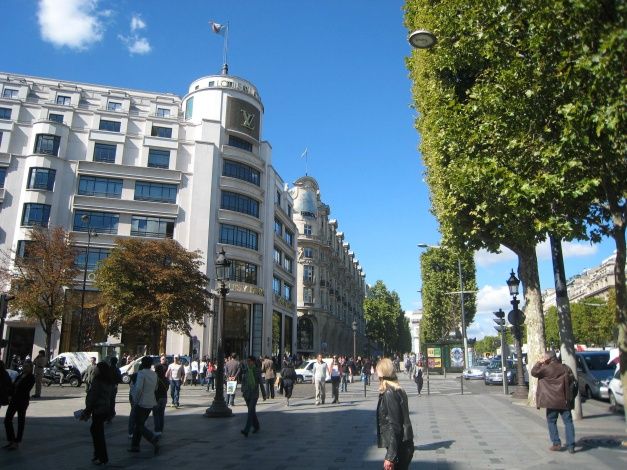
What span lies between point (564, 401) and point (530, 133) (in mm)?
5119

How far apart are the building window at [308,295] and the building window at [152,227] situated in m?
25.2

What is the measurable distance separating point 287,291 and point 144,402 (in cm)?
4690

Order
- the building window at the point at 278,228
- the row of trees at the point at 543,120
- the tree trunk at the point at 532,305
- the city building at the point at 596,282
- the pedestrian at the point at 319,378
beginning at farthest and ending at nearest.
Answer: the city building at the point at 596,282 → the building window at the point at 278,228 → the pedestrian at the point at 319,378 → the tree trunk at the point at 532,305 → the row of trees at the point at 543,120

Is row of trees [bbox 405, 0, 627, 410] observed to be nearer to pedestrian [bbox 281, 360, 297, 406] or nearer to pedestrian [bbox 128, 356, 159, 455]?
pedestrian [bbox 128, 356, 159, 455]

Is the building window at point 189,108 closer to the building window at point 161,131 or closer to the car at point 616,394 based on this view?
the building window at point 161,131

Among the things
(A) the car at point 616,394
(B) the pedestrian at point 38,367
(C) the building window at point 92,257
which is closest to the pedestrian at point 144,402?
(B) the pedestrian at point 38,367

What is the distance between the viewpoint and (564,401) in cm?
876

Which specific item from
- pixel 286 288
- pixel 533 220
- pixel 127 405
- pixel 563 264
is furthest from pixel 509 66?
pixel 286 288

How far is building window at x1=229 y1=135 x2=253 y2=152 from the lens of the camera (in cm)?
4594

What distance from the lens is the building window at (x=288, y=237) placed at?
182 ft

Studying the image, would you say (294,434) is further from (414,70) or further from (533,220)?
(414,70)

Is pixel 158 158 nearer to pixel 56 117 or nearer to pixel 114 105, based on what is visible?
pixel 56 117

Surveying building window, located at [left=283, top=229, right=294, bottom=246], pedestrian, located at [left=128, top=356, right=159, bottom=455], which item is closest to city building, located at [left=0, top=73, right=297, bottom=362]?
building window, located at [left=283, top=229, right=294, bottom=246]

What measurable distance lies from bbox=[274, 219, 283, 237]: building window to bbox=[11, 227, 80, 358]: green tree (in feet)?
67.0
